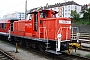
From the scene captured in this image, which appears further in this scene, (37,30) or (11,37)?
(11,37)

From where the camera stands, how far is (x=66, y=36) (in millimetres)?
11008

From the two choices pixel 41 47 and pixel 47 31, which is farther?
pixel 41 47

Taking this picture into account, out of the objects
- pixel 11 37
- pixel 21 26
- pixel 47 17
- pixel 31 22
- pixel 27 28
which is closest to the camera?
pixel 47 17

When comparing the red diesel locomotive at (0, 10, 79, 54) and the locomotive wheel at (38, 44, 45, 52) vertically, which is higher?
the red diesel locomotive at (0, 10, 79, 54)

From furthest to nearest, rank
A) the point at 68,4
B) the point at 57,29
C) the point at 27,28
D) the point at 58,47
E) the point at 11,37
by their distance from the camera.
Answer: the point at 68,4
the point at 11,37
the point at 27,28
the point at 57,29
the point at 58,47

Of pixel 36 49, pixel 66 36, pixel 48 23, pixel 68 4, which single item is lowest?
pixel 36 49

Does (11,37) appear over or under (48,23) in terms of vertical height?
under

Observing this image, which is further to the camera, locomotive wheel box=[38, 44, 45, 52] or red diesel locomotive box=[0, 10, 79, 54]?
locomotive wheel box=[38, 44, 45, 52]

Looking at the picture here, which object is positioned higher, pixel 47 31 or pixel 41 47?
pixel 47 31

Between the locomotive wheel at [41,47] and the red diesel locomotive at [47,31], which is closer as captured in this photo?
the red diesel locomotive at [47,31]

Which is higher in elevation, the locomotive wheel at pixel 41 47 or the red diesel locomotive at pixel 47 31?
the red diesel locomotive at pixel 47 31

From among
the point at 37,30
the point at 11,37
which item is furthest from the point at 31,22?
the point at 11,37

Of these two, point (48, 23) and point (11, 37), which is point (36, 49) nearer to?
point (48, 23)

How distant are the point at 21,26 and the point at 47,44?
5.17m
